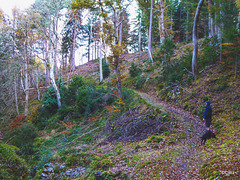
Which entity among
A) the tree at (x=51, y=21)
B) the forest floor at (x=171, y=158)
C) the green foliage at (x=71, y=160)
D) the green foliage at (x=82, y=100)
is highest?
the tree at (x=51, y=21)

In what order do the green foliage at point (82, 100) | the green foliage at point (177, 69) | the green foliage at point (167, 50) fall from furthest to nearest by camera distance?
the green foliage at point (82, 100)
the green foliage at point (167, 50)
the green foliage at point (177, 69)

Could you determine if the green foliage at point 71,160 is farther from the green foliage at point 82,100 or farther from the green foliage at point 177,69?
the green foliage at point 177,69

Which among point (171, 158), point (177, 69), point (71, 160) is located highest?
point (177, 69)

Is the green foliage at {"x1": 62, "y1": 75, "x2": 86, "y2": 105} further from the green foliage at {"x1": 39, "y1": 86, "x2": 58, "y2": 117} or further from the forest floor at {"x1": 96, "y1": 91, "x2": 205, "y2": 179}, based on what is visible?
the forest floor at {"x1": 96, "y1": 91, "x2": 205, "y2": 179}

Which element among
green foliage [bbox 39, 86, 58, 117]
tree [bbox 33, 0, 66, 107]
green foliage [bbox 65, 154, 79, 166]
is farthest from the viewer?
green foliage [bbox 39, 86, 58, 117]

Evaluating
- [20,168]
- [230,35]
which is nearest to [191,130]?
[230,35]

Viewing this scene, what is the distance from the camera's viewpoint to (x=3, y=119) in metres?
18.1

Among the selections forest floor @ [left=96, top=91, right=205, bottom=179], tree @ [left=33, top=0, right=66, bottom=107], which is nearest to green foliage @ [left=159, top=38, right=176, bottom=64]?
forest floor @ [left=96, top=91, right=205, bottom=179]

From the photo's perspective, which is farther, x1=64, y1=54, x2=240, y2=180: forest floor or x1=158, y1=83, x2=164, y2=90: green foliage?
x1=158, y1=83, x2=164, y2=90: green foliage

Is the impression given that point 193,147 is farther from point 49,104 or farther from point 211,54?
point 49,104

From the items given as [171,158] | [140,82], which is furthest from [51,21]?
[171,158]

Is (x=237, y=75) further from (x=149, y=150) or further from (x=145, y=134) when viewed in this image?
(x=149, y=150)

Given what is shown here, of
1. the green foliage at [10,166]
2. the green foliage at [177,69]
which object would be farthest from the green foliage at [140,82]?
the green foliage at [10,166]

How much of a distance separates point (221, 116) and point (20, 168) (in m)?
8.42
